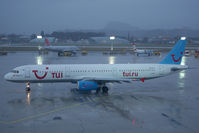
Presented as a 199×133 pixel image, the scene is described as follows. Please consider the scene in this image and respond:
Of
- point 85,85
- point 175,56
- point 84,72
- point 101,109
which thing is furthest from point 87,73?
point 175,56

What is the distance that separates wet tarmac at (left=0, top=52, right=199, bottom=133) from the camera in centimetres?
1552

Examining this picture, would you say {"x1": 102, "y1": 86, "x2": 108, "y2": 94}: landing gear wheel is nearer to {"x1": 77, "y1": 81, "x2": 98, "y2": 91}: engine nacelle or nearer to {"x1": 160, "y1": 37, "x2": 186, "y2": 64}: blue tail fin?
{"x1": 77, "y1": 81, "x2": 98, "y2": 91}: engine nacelle

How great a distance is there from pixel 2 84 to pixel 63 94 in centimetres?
1140

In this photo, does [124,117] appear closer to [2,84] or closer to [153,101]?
[153,101]

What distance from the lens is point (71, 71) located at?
85.1 ft

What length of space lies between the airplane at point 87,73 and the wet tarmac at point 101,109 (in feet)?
5.26

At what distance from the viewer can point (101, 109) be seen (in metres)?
19.6

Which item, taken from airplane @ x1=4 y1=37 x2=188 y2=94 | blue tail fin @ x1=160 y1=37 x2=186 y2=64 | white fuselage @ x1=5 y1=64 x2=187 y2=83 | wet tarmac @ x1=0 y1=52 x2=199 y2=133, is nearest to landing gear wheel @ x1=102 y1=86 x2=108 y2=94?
airplane @ x1=4 y1=37 x2=188 y2=94

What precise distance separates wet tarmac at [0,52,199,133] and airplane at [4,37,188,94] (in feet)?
5.26

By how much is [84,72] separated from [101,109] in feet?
25.3

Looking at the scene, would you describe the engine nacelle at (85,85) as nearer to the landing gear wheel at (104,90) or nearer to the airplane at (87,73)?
the airplane at (87,73)

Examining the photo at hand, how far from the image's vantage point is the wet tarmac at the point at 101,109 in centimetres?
1552

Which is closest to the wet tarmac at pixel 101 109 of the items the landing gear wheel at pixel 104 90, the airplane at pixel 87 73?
the landing gear wheel at pixel 104 90

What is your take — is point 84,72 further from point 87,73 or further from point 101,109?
point 101,109
